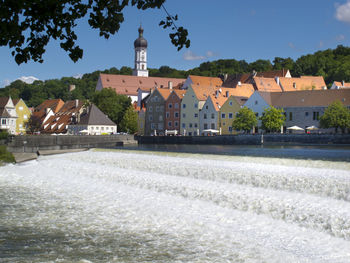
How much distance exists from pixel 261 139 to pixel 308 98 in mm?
13234

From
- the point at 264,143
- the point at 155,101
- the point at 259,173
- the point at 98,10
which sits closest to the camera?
the point at 98,10

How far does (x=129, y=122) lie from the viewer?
3428 inches

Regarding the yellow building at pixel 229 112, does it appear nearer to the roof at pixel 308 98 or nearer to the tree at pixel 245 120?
the roof at pixel 308 98

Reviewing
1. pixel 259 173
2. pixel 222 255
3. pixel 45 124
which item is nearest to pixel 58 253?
pixel 222 255

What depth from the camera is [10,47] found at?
5.30m

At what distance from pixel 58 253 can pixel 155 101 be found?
81.3 meters

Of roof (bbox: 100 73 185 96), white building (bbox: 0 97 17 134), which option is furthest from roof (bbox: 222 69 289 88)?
white building (bbox: 0 97 17 134)

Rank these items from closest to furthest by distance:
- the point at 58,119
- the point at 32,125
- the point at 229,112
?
the point at 229,112
the point at 58,119
the point at 32,125

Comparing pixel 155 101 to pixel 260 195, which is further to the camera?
pixel 155 101

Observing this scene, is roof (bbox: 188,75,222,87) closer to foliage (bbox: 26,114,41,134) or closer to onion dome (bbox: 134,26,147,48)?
foliage (bbox: 26,114,41,134)

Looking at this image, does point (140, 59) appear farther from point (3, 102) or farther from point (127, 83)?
point (3, 102)

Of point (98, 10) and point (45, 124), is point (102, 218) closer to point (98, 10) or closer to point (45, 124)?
point (98, 10)

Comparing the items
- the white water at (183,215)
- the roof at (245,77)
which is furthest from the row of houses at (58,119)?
the white water at (183,215)

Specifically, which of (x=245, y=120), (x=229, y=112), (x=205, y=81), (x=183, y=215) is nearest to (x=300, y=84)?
(x=205, y=81)
